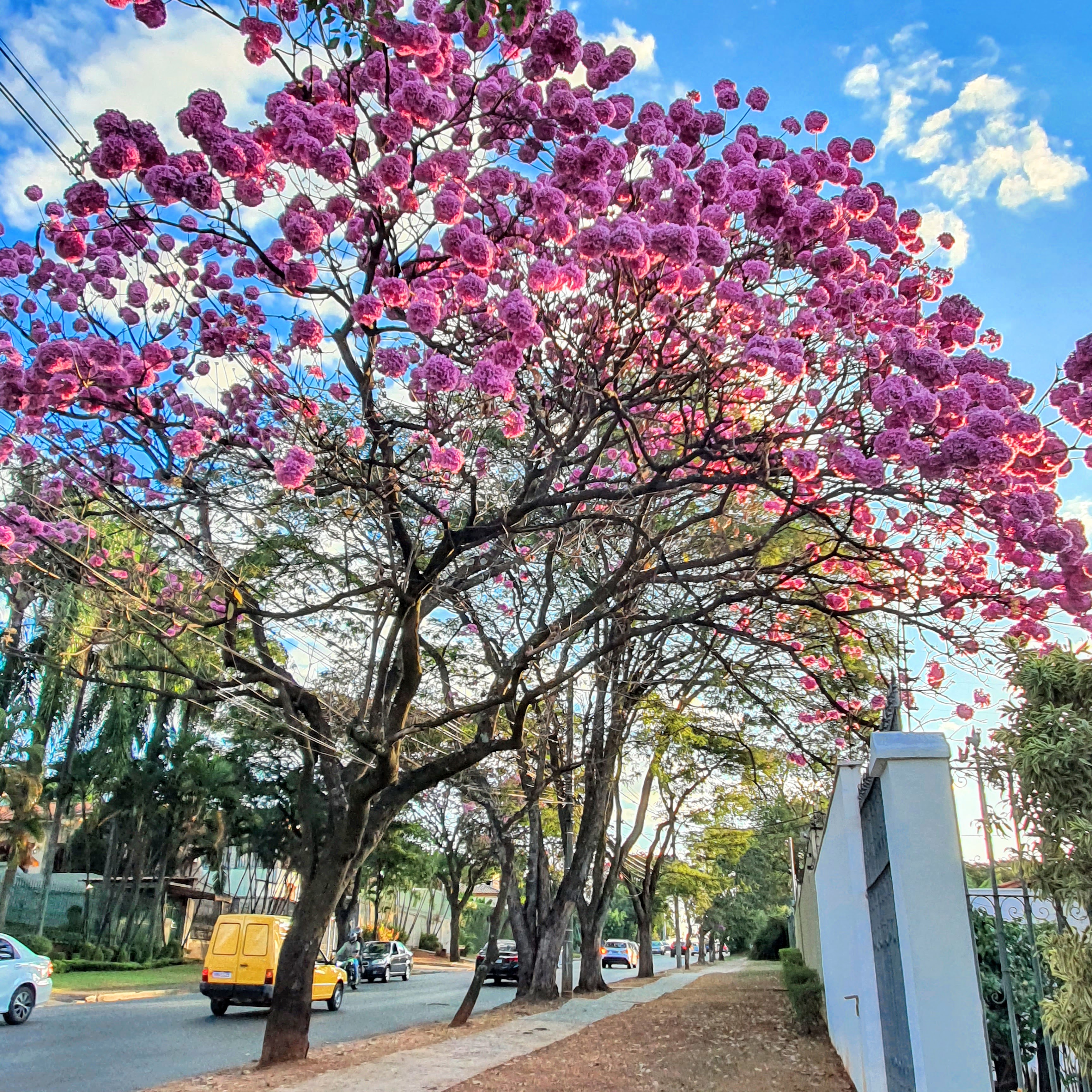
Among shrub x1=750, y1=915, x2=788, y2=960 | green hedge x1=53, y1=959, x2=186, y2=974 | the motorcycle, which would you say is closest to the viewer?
green hedge x1=53, y1=959, x2=186, y2=974

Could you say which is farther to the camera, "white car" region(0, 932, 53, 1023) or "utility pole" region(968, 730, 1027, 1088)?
"white car" region(0, 932, 53, 1023)

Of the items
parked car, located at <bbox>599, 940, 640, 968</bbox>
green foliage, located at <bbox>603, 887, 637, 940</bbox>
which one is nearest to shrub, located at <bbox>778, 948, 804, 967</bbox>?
parked car, located at <bbox>599, 940, 640, 968</bbox>

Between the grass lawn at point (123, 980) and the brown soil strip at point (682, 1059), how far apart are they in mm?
11331

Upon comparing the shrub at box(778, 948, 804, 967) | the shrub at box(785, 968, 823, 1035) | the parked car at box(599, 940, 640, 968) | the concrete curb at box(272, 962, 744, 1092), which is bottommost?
the parked car at box(599, 940, 640, 968)

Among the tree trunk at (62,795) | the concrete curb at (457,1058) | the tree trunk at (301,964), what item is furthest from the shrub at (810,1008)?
the tree trunk at (62,795)

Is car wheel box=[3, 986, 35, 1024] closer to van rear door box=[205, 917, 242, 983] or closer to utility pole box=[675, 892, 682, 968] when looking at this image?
van rear door box=[205, 917, 242, 983]

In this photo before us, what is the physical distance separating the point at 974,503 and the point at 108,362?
5.37 m

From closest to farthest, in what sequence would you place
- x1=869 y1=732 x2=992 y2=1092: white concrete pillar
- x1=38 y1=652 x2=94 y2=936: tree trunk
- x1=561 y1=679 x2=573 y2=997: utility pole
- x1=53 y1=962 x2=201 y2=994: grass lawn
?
x1=869 y1=732 x2=992 y2=1092: white concrete pillar < x1=561 y1=679 x2=573 y2=997: utility pole < x1=53 y1=962 x2=201 y2=994: grass lawn < x1=38 y1=652 x2=94 y2=936: tree trunk

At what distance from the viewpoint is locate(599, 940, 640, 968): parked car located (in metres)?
43.3

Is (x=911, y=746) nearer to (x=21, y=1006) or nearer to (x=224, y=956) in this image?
(x=21, y=1006)

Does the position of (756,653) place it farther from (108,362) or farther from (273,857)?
(273,857)

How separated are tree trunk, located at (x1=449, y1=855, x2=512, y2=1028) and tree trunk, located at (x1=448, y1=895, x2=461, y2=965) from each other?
825 inches

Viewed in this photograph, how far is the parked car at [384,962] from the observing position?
26.3 meters

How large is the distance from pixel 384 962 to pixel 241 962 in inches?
526
